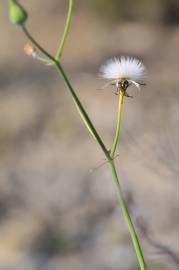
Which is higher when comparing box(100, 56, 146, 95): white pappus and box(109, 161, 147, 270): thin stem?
box(100, 56, 146, 95): white pappus

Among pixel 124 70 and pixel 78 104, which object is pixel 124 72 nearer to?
pixel 124 70

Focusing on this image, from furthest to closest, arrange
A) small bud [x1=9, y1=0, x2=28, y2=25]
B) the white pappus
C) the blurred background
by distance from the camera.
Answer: the blurred background → the white pappus → small bud [x1=9, y1=0, x2=28, y2=25]

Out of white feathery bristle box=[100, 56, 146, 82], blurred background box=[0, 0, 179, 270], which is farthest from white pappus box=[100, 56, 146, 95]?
blurred background box=[0, 0, 179, 270]

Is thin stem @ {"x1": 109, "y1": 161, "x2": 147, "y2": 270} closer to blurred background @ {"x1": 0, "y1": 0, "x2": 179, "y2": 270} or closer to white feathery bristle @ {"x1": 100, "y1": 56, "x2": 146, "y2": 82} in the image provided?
white feathery bristle @ {"x1": 100, "y1": 56, "x2": 146, "y2": 82}

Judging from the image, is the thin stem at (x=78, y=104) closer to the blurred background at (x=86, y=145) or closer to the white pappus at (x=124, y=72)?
the white pappus at (x=124, y=72)

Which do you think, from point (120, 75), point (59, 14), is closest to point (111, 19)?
point (59, 14)

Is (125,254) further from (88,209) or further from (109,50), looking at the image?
(109,50)

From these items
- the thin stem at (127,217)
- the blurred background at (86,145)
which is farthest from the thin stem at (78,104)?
the blurred background at (86,145)

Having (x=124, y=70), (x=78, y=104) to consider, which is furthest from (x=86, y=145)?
(x=78, y=104)
